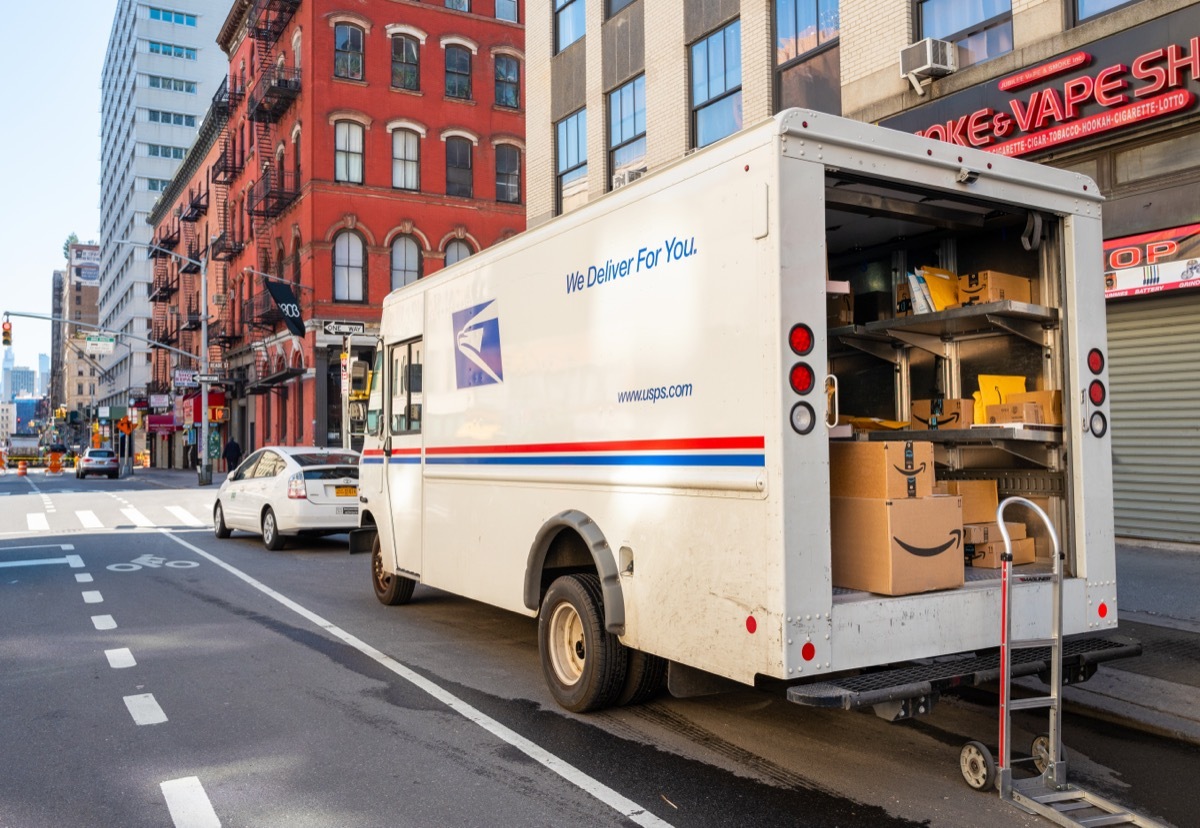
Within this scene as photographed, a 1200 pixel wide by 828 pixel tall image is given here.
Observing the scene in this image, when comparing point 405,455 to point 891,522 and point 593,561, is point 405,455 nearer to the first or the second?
point 593,561

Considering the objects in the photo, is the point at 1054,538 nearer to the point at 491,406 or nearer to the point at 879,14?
the point at 491,406

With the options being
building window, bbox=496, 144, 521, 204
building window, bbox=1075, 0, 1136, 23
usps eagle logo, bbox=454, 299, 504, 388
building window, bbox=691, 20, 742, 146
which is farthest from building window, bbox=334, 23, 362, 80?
usps eagle logo, bbox=454, 299, 504, 388

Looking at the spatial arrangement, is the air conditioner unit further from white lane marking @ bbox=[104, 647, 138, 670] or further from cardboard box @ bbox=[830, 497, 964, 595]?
white lane marking @ bbox=[104, 647, 138, 670]

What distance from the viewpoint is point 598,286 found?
5.94 m

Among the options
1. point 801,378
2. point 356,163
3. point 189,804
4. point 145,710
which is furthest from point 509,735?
point 356,163

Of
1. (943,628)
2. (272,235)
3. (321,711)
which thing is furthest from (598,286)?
(272,235)

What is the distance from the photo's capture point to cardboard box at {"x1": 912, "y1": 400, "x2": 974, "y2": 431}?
6.16m

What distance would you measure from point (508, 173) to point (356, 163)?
6.33 metres

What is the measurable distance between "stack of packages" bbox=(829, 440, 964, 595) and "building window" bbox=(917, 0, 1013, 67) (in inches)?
357

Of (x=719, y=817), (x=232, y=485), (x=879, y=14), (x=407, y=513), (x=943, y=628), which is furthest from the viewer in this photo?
(x=232, y=485)

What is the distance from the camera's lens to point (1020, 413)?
560 centimetres

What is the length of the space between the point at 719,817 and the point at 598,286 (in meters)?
2.99

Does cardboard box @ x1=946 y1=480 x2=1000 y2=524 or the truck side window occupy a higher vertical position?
the truck side window

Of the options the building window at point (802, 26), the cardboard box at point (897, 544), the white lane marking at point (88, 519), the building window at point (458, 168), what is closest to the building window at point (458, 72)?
the building window at point (458, 168)
